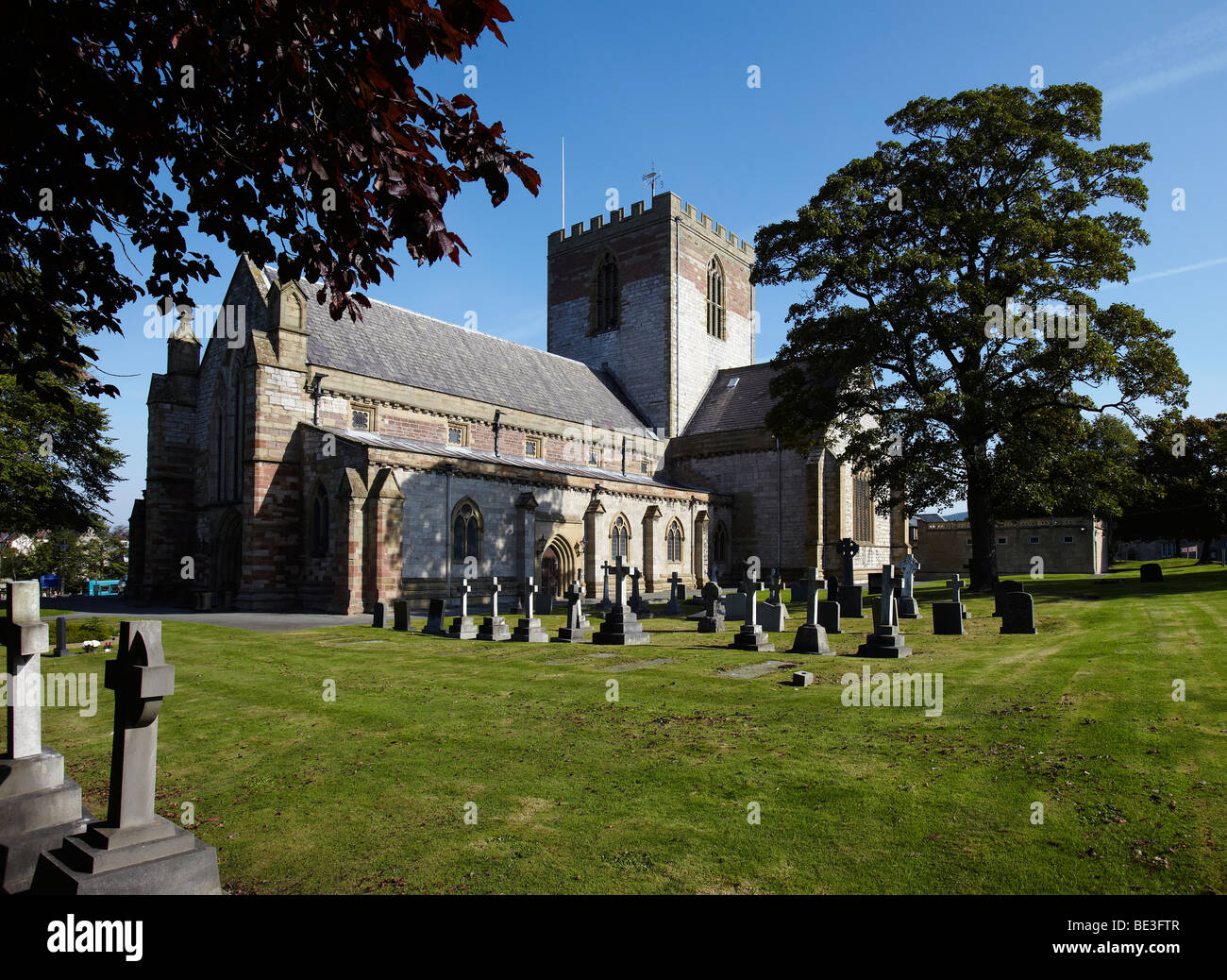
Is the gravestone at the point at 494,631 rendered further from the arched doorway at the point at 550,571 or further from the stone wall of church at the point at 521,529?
the arched doorway at the point at 550,571

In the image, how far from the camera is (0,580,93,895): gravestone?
471cm

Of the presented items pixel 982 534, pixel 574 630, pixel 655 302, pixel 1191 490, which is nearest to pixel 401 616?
pixel 574 630

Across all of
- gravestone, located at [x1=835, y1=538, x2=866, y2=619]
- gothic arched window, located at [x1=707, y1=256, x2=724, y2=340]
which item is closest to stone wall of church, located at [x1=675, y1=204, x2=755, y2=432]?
gothic arched window, located at [x1=707, y1=256, x2=724, y2=340]

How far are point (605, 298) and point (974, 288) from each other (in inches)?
1074

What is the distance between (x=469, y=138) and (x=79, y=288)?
4.42 m

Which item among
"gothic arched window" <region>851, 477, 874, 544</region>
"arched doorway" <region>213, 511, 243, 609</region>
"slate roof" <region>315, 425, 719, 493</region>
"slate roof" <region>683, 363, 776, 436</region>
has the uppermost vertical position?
"slate roof" <region>683, 363, 776, 436</region>

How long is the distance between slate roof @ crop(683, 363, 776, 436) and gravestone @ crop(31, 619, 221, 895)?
37599mm

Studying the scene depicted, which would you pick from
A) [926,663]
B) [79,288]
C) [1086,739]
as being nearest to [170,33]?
[79,288]

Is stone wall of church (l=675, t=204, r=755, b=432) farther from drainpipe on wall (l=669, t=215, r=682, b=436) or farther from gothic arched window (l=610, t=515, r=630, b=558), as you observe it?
gothic arched window (l=610, t=515, r=630, b=558)

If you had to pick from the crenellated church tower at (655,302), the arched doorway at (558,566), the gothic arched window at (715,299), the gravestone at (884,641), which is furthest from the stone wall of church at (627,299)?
the gravestone at (884,641)

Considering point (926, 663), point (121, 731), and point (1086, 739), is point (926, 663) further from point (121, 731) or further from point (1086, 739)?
point (121, 731)

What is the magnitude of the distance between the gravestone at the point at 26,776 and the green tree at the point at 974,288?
21892mm

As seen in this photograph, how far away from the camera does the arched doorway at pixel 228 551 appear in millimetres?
27594

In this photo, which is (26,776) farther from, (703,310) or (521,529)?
(703,310)
